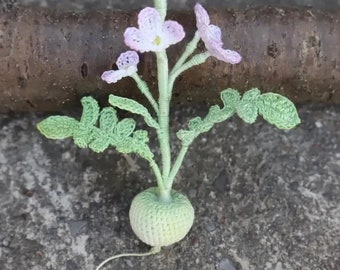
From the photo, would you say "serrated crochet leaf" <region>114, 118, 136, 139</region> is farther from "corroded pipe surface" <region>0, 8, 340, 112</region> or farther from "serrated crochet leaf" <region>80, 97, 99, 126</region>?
"corroded pipe surface" <region>0, 8, 340, 112</region>

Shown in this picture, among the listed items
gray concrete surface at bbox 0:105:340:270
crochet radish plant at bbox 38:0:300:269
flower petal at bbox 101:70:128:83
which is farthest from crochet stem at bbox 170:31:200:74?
gray concrete surface at bbox 0:105:340:270

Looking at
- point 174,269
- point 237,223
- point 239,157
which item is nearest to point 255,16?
point 239,157

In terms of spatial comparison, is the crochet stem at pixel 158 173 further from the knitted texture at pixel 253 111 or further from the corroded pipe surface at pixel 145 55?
the corroded pipe surface at pixel 145 55

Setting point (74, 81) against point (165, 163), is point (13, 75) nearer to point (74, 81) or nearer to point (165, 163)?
point (74, 81)

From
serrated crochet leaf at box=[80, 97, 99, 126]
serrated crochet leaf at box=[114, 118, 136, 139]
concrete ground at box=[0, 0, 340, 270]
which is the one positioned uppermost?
serrated crochet leaf at box=[80, 97, 99, 126]

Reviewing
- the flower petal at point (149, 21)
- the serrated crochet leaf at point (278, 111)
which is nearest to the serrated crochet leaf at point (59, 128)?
the flower petal at point (149, 21)

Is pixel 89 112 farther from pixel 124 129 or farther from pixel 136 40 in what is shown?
pixel 136 40

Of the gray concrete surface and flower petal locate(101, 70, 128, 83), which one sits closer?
flower petal locate(101, 70, 128, 83)
